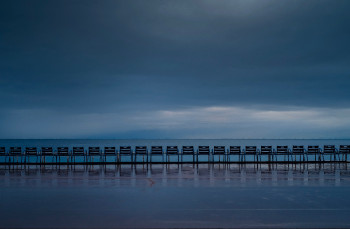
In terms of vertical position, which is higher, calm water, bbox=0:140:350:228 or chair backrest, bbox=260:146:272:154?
chair backrest, bbox=260:146:272:154

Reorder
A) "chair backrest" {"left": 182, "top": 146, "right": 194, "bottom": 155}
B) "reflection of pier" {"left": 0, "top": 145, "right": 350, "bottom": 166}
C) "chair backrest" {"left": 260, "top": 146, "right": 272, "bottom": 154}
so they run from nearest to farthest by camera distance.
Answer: "reflection of pier" {"left": 0, "top": 145, "right": 350, "bottom": 166}, "chair backrest" {"left": 260, "top": 146, "right": 272, "bottom": 154}, "chair backrest" {"left": 182, "top": 146, "right": 194, "bottom": 155}

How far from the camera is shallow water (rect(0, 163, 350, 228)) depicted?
6.04 m

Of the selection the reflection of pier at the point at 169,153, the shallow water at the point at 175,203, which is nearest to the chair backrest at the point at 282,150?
the reflection of pier at the point at 169,153

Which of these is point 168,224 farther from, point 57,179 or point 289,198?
point 57,179

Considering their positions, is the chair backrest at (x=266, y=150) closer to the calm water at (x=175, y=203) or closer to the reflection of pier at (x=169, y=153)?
the reflection of pier at (x=169, y=153)

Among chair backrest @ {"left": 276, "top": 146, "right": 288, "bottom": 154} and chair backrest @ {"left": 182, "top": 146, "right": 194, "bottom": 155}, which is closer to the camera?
chair backrest @ {"left": 276, "top": 146, "right": 288, "bottom": 154}

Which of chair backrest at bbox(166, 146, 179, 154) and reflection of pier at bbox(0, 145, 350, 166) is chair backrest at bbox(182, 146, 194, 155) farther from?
chair backrest at bbox(166, 146, 179, 154)

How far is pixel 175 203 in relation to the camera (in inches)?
303

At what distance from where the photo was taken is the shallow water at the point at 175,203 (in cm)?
604

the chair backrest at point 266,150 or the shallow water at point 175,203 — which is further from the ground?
the chair backrest at point 266,150

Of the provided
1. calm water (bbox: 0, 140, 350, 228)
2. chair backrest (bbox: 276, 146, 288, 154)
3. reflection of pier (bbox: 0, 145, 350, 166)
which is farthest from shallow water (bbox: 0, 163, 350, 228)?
chair backrest (bbox: 276, 146, 288, 154)

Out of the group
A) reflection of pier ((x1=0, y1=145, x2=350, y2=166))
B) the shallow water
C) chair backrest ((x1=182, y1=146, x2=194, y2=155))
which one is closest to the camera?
the shallow water

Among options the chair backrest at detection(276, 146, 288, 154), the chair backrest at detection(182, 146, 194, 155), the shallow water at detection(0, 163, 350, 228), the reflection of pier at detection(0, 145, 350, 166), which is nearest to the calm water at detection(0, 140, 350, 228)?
the shallow water at detection(0, 163, 350, 228)

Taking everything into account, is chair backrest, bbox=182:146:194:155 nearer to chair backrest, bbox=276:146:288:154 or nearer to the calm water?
chair backrest, bbox=276:146:288:154
